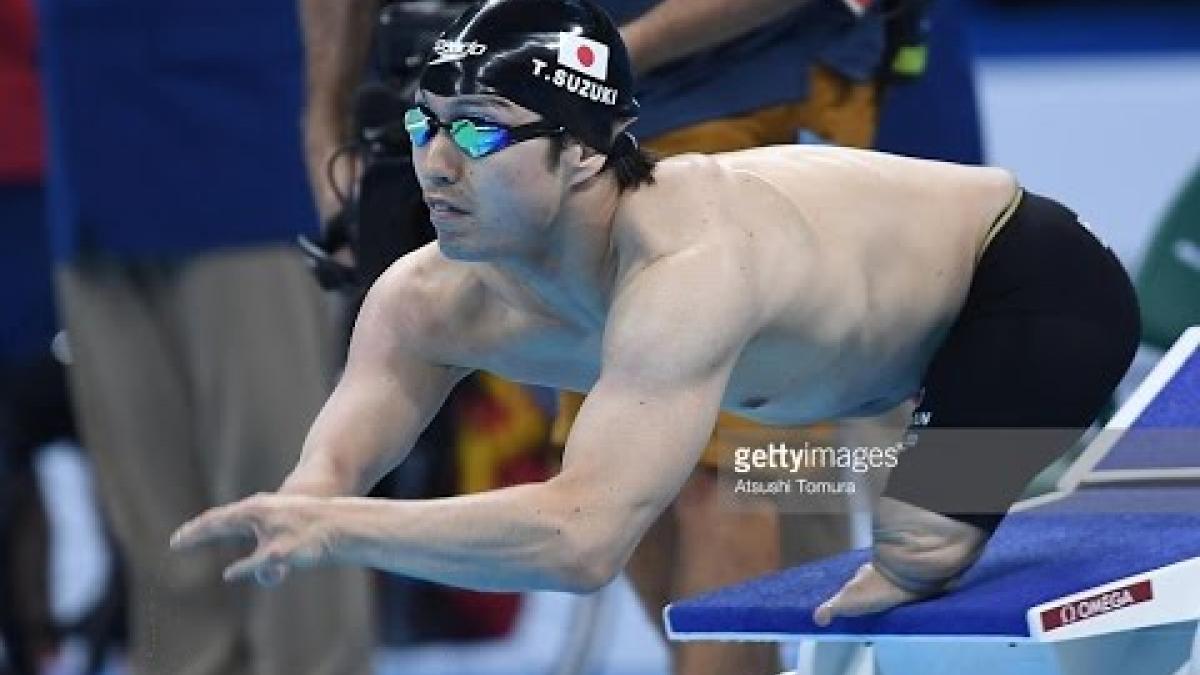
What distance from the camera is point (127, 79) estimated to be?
557 centimetres

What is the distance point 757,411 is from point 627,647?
3.41 m

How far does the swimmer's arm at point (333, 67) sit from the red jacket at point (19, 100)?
1.96 meters

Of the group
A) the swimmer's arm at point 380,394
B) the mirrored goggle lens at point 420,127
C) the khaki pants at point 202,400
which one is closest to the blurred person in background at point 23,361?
the khaki pants at point 202,400

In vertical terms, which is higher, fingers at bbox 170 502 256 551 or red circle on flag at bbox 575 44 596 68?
red circle on flag at bbox 575 44 596 68

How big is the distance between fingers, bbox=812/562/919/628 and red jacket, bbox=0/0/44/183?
135 inches

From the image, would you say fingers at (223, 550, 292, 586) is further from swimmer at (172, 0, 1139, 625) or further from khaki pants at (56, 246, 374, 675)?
khaki pants at (56, 246, 374, 675)

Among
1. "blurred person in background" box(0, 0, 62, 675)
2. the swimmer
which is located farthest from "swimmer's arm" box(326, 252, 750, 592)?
"blurred person in background" box(0, 0, 62, 675)

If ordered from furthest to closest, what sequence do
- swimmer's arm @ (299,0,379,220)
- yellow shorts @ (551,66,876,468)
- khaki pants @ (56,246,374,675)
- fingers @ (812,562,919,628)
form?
khaki pants @ (56,246,374,675), swimmer's arm @ (299,0,379,220), yellow shorts @ (551,66,876,468), fingers @ (812,562,919,628)

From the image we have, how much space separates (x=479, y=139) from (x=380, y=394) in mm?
398

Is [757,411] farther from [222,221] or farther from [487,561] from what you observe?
[222,221]

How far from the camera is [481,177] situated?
3.53 m

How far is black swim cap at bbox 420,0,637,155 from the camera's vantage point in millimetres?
3539

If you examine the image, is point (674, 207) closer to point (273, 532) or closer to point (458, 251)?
point (458, 251)

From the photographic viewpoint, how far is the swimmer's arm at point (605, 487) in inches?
129
